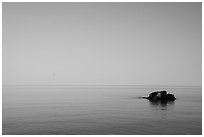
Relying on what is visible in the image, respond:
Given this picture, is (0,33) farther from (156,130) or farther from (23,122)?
(156,130)

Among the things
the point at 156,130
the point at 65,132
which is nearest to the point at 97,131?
the point at 65,132

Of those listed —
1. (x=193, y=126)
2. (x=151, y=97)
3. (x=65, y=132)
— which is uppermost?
(x=151, y=97)

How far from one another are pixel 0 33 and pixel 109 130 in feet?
56.5

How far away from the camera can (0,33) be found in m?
25.1

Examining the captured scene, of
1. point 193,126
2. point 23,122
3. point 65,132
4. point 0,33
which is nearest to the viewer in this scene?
point 0,33

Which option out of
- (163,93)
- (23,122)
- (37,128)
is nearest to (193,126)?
(37,128)

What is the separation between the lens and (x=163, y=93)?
7462 centimetres

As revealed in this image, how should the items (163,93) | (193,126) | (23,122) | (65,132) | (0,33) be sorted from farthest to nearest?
(163,93) → (23,122) → (193,126) → (65,132) → (0,33)

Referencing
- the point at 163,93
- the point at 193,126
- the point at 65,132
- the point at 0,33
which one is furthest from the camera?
the point at 163,93

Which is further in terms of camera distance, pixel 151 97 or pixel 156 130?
pixel 151 97

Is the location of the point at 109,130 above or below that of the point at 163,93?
below

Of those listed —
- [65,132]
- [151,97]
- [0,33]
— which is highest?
[151,97]

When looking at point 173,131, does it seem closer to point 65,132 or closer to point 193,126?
point 193,126

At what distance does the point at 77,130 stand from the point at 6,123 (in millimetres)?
11489
